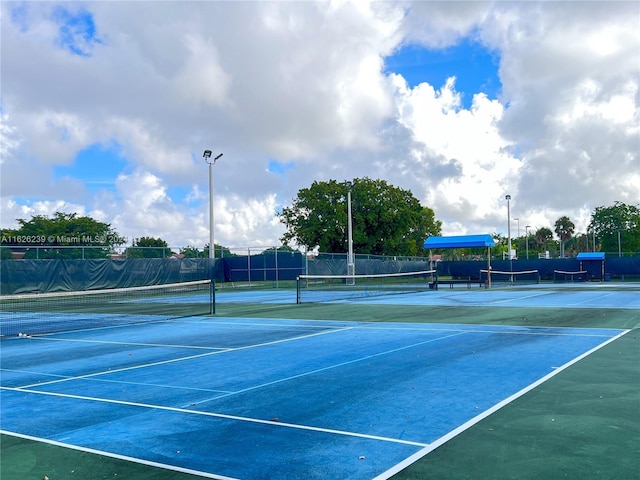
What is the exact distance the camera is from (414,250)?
2680 inches

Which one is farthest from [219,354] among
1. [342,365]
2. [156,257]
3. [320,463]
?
[156,257]

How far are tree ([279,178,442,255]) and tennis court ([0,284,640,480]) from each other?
153 ft

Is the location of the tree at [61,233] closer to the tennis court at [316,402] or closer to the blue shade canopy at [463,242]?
→ the blue shade canopy at [463,242]

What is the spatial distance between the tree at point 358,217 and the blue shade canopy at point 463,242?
21.2 meters

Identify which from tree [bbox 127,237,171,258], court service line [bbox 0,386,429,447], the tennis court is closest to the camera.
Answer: the tennis court

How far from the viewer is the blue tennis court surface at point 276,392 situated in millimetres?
5172

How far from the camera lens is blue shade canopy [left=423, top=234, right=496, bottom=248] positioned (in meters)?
35.8

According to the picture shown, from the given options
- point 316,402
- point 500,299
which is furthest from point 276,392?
point 500,299

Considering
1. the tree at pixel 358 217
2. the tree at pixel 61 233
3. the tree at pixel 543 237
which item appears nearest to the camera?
the tree at pixel 358 217

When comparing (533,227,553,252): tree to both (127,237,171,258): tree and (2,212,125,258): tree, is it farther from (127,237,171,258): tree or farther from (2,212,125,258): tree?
(127,237,171,258): tree

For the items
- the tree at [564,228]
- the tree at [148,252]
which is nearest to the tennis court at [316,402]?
the tree at [148,252]

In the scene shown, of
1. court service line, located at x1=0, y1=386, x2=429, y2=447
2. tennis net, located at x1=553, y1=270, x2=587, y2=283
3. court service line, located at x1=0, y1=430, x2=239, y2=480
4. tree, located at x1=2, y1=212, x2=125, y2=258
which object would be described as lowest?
court service line, located at x1=0, y1=430, x2=239, y2=480

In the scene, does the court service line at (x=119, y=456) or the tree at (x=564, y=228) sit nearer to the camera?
the court service line at (x=119, y=456)

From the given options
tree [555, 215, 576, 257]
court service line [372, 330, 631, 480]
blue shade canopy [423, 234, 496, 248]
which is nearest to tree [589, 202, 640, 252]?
tree [555, 215, 576, 257]
